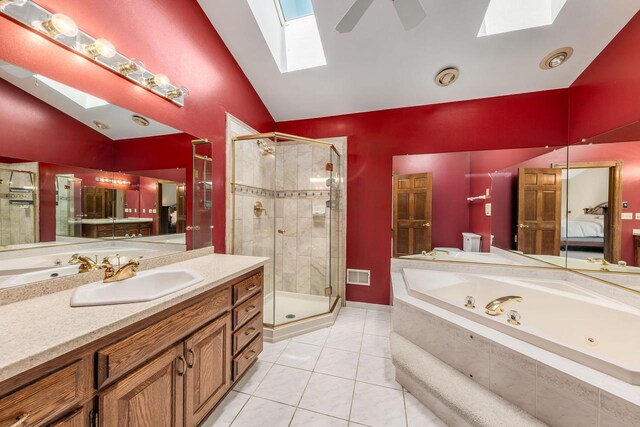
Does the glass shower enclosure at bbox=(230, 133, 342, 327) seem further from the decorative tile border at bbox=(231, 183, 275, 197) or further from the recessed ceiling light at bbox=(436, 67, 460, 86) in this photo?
the recessed ceiling light at bbox=(436, 67, 460, 86)

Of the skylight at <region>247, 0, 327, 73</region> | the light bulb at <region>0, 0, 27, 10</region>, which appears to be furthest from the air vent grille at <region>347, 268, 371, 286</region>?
the light bulb at <region>0, 0, 27, 10</region>

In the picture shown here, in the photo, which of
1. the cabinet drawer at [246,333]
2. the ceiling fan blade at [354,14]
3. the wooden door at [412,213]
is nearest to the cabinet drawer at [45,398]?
the cabinet drawer at [246,333]

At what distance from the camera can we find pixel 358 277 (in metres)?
2.96

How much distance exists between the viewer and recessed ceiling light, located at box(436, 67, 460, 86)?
2.25 metres

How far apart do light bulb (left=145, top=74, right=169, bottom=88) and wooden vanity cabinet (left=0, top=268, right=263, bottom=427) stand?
4.71 feet

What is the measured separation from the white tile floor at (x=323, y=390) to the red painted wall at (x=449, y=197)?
50.3 inches

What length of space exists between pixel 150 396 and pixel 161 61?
80.8 inches

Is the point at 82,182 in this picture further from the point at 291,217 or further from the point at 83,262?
the point at 291,217

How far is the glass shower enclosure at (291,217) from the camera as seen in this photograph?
8.57 ft

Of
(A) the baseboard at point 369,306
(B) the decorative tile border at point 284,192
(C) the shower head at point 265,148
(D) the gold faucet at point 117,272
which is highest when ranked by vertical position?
(C) the shower head at point 265,148

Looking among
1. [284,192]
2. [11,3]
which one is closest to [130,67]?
[11,3]

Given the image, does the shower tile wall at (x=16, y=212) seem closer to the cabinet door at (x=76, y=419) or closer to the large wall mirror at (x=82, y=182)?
the large wall mirror at (x=82, y=182)

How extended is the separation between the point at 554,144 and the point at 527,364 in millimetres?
2292

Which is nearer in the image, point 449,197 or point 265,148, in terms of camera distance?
point 449,197
